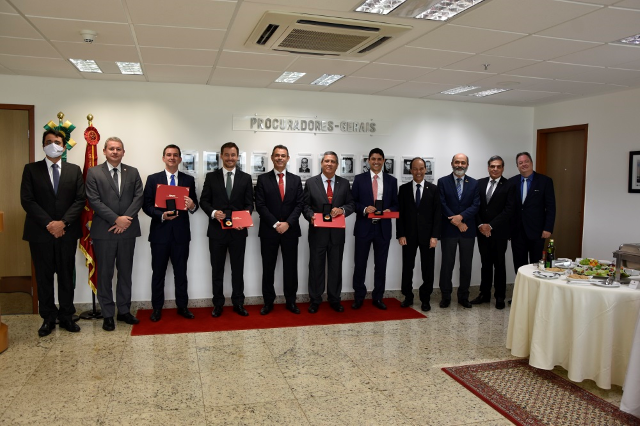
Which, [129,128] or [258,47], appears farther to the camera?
[129,128]

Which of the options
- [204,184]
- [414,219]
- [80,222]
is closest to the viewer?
[80,222]

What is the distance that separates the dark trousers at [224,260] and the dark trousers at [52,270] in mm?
1478

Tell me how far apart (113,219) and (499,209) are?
14.9 ft

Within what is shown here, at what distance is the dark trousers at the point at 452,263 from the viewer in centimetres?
640

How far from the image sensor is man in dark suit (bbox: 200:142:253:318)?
18.8 ft

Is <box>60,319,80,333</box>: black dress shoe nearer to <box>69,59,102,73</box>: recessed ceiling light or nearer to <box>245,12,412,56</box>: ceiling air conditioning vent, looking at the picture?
<box>69,59,102,73</box>: recessed ceiling light

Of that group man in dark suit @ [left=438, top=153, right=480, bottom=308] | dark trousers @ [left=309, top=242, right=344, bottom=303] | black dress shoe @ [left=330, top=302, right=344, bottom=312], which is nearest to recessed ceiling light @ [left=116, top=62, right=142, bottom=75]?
dark trousers @ [left=309, top=242, right=344, bottom=303]

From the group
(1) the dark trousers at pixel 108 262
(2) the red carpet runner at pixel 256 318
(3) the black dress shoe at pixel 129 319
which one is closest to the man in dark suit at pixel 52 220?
(1) the dark trousers at pixel 108 262

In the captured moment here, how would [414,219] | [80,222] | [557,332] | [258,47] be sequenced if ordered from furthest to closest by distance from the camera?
[414,219]
[80,222]
[258,47]
[557,332]

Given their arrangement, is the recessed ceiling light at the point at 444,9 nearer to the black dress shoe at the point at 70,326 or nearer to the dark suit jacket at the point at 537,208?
the dark suit jacket at the point at 537,208

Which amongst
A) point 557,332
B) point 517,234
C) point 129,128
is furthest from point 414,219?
point 129,128

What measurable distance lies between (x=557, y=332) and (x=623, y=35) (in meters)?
2.43

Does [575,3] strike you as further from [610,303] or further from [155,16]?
[155,16]

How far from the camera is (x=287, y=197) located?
588 cm
